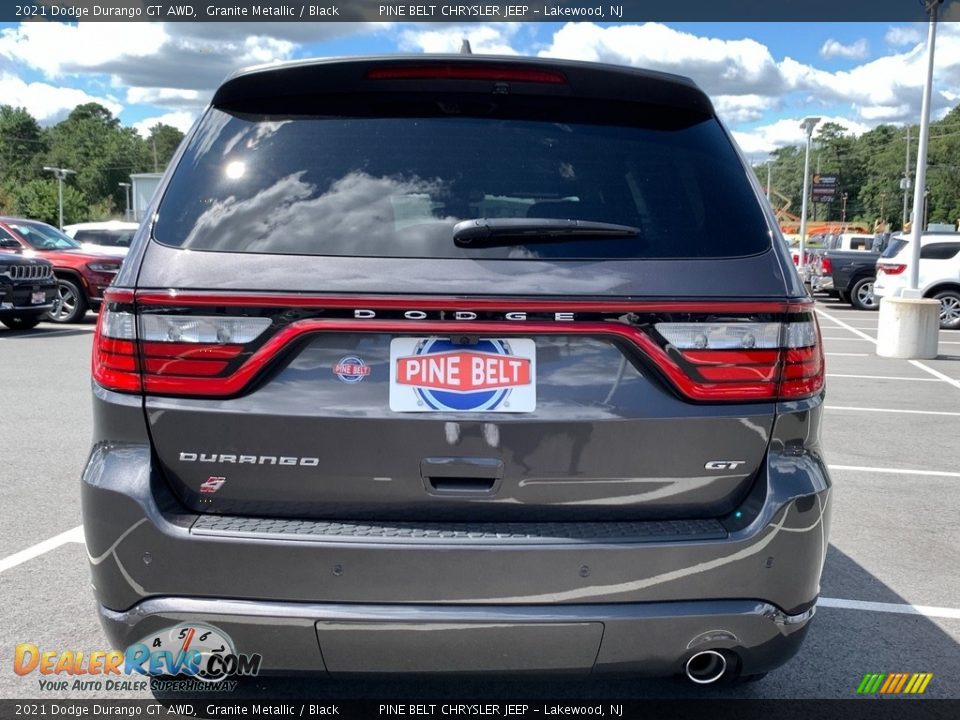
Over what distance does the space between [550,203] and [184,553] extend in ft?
4.09

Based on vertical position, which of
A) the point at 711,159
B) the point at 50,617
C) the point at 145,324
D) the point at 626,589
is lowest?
the point at 50,617

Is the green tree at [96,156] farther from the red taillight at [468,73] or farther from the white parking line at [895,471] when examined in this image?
the red taillight at [468,73]

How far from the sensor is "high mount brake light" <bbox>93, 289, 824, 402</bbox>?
2.22 m

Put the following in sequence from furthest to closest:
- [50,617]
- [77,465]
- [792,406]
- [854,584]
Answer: [77,465]
[854,584]
[50,617]
[792,406]

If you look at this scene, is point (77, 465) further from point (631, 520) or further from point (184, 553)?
point (631, 520)

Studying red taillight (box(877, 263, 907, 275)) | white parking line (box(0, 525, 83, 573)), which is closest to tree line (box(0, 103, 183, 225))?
red taillight (box(877, 263, 907, 275))

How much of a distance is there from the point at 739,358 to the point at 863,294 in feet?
74.6

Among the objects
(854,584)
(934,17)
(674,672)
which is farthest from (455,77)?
(934,17)

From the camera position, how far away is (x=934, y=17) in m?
13.6

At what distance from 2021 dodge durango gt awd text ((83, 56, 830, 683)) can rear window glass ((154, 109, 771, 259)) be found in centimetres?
1


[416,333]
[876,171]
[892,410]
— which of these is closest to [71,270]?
[892,410]

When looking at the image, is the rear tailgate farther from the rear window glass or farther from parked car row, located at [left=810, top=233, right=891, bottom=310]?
parked car row, located at [left=810, top=233, right=891, bottom=310]

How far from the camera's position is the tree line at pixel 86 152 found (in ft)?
422

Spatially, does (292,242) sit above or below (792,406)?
above
